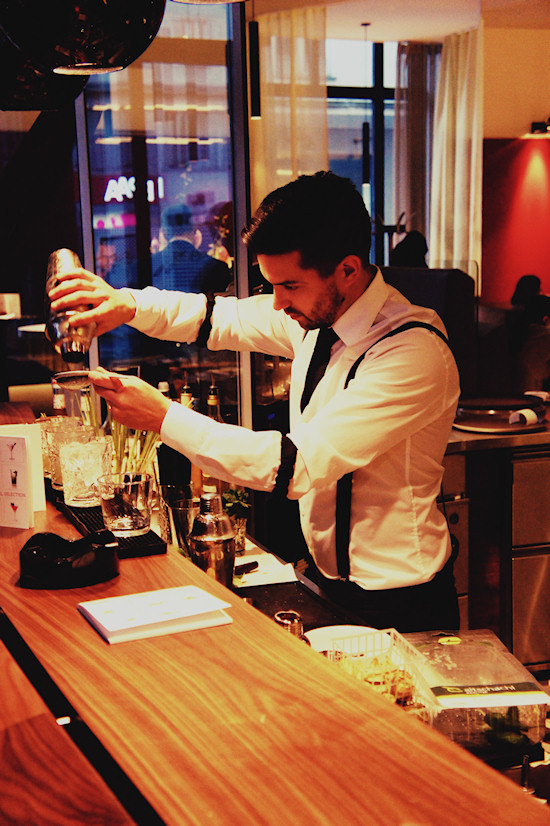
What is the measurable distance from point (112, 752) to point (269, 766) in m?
0.20

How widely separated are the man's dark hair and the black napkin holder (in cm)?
77

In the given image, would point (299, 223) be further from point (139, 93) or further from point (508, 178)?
point (508, 178)

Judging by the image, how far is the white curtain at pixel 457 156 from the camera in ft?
31.4

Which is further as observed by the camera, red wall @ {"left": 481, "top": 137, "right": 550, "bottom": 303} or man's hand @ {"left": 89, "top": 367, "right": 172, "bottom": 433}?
red wall @ {"left": 481, "top": 137, "right": 550, "bottom": 303}

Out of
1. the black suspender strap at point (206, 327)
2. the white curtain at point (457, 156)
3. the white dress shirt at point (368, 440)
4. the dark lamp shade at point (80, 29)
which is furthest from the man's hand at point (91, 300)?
the white curtain at point (457, 156)

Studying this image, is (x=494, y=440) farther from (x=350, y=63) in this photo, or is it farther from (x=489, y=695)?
(x=350, y=63)

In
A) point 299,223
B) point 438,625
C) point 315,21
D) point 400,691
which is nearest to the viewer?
point 400,691

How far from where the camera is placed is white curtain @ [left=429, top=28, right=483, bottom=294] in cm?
956

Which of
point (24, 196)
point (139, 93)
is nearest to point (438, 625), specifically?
point (139, 93)

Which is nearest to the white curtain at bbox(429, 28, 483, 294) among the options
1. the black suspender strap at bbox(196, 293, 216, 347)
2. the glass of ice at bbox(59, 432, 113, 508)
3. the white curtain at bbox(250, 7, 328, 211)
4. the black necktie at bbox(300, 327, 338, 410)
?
the white curtain at bbox(250, 7, 328, 211)

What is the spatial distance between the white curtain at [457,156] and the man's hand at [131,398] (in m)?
8.04

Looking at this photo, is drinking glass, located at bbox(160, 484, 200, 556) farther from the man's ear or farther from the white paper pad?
the man's ear

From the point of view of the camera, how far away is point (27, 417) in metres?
3.05

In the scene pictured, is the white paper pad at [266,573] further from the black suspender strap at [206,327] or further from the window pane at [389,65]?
the window pane at [389,65]
